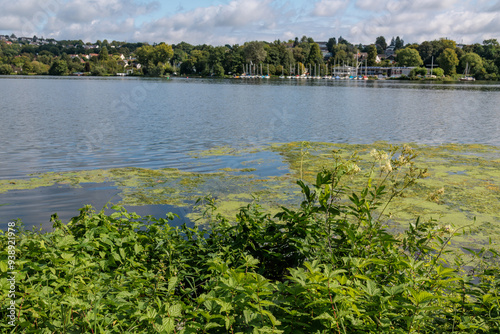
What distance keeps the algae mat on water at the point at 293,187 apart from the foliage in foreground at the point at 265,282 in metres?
2.96

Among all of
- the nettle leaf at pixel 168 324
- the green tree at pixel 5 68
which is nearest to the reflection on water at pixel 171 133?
Result: the nettle leaf at pixel 168 324

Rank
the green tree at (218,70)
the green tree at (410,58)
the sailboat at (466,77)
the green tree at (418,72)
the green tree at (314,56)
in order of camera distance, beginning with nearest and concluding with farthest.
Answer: the sailboat at (466,77), the green tree at (418,72), the green tree at (218,70), the green tree at (314,56), the green tree at (410,58)

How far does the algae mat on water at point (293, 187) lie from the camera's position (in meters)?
8.45

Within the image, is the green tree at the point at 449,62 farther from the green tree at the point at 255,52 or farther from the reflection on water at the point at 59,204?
the reflection on water at the point at 59,204

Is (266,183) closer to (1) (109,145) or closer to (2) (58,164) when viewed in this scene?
(2) (58,164)

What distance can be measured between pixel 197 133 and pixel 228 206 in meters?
12.5

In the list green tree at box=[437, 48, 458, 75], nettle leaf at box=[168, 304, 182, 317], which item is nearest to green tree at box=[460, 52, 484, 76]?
green tree at box=[437, 48, 458, 75]

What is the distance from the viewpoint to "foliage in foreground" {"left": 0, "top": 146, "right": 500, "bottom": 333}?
9.07 ft

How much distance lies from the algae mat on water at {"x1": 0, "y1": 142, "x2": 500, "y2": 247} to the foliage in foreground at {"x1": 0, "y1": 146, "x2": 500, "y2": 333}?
9.70 feet

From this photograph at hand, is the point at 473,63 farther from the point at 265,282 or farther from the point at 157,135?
the point at 265,282

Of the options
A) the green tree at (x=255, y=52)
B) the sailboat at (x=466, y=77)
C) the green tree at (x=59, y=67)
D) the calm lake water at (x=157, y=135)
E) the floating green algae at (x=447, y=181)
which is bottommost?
the floating green algae at (x=447, y=181)

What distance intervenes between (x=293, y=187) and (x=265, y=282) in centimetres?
786

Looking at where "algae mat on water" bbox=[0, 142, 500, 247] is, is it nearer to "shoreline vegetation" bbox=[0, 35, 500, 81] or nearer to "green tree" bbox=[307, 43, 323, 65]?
"shoreline vegetation" bbox=[0, 35, 500, 81]

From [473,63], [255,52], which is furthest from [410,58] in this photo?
[255,52]
